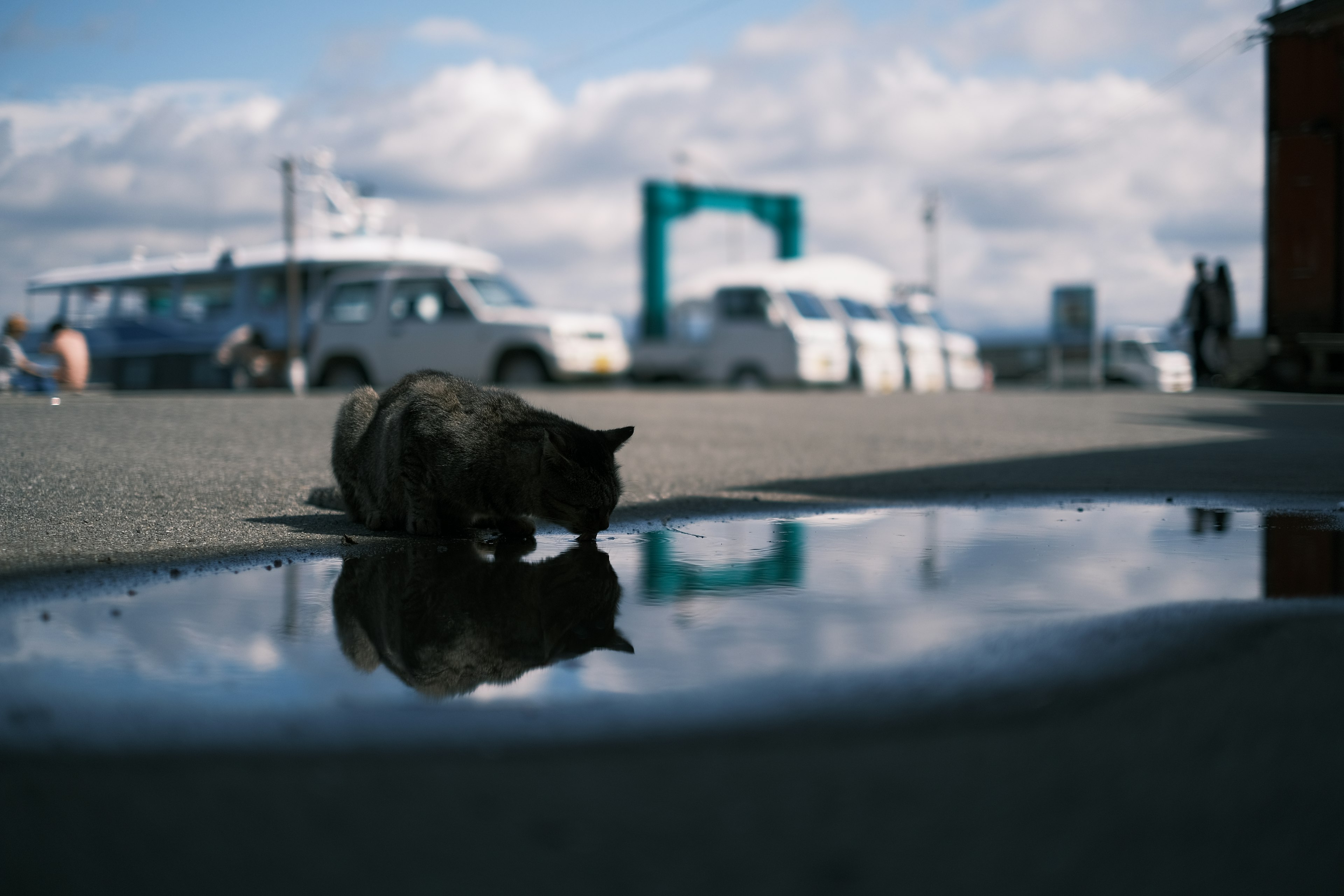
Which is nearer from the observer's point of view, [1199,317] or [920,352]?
[1199,317]

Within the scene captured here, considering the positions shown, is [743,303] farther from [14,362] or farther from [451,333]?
[14,362]

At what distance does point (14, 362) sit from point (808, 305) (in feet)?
37.9

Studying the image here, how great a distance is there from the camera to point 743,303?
1850 cm

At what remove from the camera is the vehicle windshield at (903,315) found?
69.3ft

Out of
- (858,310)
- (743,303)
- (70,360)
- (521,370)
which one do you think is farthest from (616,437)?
(858,310)

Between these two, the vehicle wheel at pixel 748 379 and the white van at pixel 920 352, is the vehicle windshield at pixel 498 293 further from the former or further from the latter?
the white van at pixel 920 352

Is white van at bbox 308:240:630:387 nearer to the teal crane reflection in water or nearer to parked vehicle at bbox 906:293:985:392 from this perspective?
parked vehicle at bbox 906:293:985:392

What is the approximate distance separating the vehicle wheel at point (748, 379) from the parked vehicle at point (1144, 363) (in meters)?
10.4

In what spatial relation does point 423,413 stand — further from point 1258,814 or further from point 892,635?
point 1258,814

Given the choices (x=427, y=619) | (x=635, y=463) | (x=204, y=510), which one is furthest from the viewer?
(x=635, y=463)

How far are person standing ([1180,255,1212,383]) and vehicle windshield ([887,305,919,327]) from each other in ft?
16.4

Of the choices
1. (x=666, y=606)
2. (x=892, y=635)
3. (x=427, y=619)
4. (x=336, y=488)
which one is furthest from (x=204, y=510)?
(x=892, y=635)

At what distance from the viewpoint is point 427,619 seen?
2695mm

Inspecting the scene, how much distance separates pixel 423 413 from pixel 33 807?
2.58 metres
